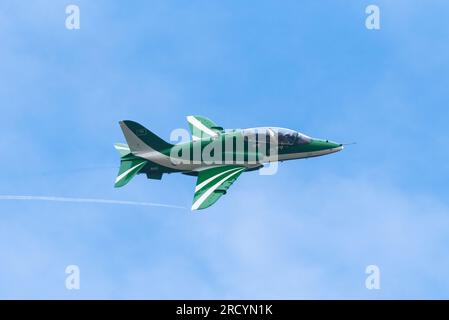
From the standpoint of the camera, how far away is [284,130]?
70688 millimetres

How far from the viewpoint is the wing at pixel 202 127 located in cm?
7406

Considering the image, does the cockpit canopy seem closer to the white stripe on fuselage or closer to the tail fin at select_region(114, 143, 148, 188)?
the white stripe on fuselage

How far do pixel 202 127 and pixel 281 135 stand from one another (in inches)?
292

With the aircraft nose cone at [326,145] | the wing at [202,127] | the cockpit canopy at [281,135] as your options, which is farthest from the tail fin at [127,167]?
the aircraft nose cone at [326,145]

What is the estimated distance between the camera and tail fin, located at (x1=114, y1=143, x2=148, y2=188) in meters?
67.5

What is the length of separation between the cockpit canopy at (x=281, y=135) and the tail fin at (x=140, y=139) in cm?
596

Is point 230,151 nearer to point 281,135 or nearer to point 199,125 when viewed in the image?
point 281,135

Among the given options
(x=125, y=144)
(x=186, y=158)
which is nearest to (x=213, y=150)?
(x=186, y=158)

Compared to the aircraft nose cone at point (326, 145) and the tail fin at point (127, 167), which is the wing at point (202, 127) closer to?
the tail fin at point (127, 167)

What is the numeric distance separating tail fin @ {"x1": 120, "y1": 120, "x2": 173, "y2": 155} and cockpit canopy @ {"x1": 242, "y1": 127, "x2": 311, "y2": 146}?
19.5ft

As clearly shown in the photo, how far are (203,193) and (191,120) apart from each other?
41.1 ft
